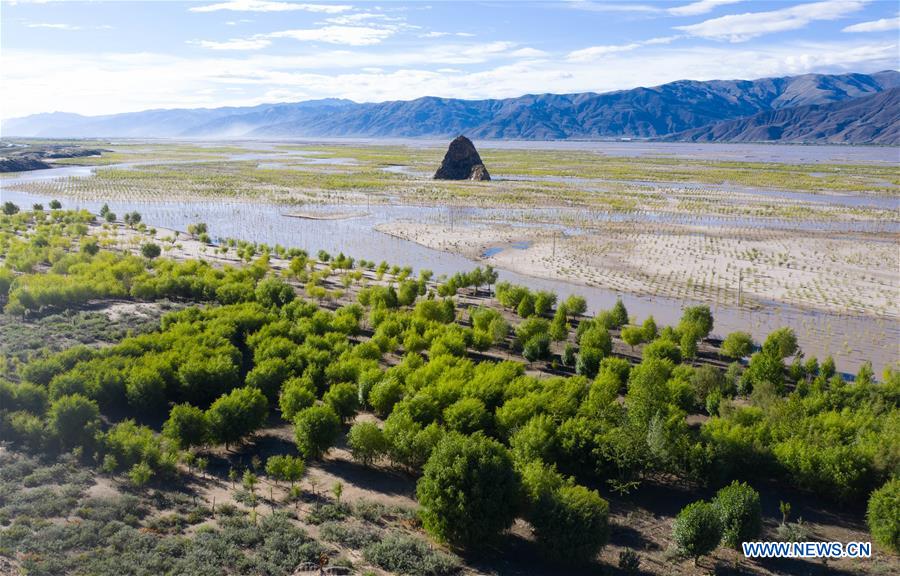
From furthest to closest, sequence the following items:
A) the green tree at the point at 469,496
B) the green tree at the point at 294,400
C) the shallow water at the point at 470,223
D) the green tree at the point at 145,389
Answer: the shallow water at the point at 470,223
the green tree at the point at 145,389
the green tree at the point at 294,400
the green tree at the point at 469,496

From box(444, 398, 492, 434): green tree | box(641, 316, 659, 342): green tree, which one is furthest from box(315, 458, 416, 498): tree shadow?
box(641, 316, 659, 342): green tree

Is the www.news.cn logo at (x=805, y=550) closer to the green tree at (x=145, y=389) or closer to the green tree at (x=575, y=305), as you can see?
the green tree at (x=575, y=305)

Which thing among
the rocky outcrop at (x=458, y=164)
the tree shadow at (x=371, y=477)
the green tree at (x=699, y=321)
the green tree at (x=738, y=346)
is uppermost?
the rocky outcrop at (x=458, y=164)

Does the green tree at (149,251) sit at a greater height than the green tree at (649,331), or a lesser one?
greater

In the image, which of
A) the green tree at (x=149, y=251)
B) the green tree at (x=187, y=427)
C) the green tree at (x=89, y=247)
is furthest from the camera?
the green tree at (x=89, y=247)

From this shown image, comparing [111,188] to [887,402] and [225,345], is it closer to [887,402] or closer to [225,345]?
[225,345]

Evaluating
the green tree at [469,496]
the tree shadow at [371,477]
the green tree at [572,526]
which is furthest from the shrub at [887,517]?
the tree shadow at [371,477]

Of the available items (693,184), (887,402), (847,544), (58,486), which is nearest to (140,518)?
(58,486)

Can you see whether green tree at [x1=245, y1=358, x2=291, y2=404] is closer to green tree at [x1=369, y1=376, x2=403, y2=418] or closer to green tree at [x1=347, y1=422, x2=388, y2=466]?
green tree at [x1=369, y1=376, x2=403, y2=418]
